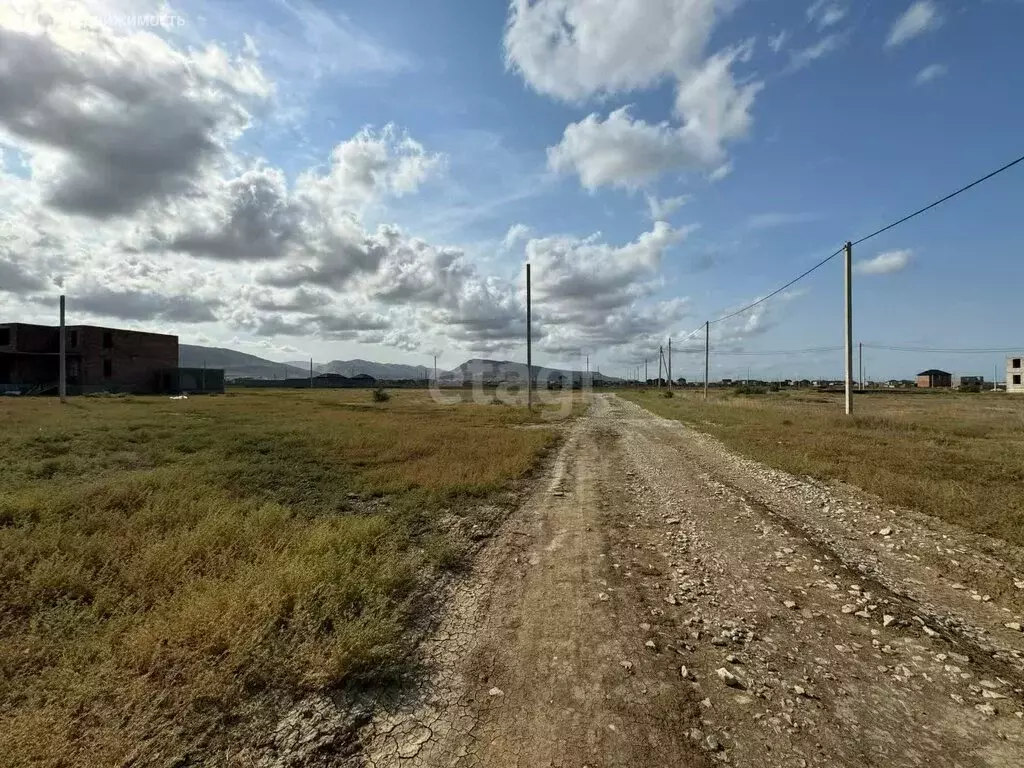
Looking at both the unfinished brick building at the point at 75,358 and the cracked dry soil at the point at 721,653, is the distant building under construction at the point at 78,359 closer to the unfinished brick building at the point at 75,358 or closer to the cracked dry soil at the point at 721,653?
the unfinished brick building at the point at 75,358

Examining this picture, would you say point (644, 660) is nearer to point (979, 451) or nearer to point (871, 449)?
point (871, 449)

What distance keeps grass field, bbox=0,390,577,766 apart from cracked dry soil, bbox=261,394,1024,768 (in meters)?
0.71

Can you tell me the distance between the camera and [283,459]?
13.7 m

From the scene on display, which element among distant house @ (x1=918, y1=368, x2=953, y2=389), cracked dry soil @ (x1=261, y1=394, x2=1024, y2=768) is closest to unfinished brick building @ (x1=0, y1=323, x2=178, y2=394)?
cracked dry soil @ (x1=261, y1=394, x2=1024, y2=768)

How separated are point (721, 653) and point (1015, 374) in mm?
128645

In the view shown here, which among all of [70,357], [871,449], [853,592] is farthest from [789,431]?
[70,357]

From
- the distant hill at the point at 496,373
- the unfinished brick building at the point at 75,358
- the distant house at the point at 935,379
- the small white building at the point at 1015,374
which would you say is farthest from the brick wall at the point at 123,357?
the distant house at the point at 935,379

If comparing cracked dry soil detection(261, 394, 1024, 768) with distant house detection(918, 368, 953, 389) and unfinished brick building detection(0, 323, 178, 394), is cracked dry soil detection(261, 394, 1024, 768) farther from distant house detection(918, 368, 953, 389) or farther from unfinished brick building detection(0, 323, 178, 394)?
distant house detection(918, 368, 953, 389)

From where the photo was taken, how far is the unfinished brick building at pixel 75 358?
5481cm

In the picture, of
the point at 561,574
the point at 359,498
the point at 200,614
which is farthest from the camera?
the point at 359,498

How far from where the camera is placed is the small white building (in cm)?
9251

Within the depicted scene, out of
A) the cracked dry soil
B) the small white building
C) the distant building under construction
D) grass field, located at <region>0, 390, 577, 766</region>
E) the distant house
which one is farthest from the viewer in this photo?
the distant house

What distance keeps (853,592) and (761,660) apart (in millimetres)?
2008

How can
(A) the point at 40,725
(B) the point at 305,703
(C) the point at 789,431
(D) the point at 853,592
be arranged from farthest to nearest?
1. (C) the point at 789,431
2. (D) the point at 853,592
3. (B) the point at 305,703
4. (A) the point at 40,725
